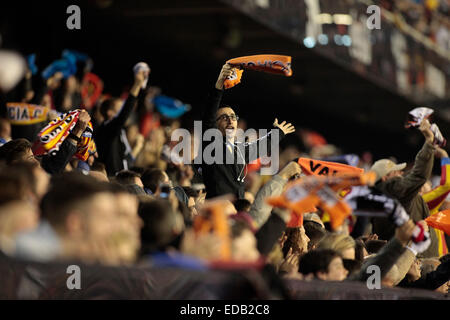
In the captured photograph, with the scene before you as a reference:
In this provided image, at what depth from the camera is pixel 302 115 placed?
1680cm

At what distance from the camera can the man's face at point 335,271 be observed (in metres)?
4.55

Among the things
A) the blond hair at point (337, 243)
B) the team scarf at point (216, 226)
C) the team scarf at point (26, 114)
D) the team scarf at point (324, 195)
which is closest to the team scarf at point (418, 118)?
the blond hair at point (337, 243)

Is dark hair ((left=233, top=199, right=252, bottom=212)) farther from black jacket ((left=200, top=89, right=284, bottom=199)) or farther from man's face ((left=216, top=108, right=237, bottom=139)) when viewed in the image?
man's face ((left=216, top=108, right=237, bottom=139))

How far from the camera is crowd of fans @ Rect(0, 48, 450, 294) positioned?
3.15 meters

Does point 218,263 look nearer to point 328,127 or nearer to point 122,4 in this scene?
point 122,4

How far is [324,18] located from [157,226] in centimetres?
900

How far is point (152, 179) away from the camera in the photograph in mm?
6090

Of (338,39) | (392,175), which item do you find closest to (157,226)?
(392,175)

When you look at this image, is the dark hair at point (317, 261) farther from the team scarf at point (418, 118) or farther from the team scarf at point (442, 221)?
the team scarf at point (442, 221)

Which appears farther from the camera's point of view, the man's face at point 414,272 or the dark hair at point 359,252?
the dark hair at point 359,252

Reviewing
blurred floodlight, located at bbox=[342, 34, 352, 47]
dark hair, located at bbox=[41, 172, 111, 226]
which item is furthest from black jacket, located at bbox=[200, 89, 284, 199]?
blurred floodlight, located at bbox=[342, 34, 352, 47]

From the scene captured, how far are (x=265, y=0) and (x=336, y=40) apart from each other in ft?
8.09

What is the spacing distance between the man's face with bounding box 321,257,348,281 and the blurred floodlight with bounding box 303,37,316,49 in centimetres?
735

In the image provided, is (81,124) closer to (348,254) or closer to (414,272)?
(348,254)
